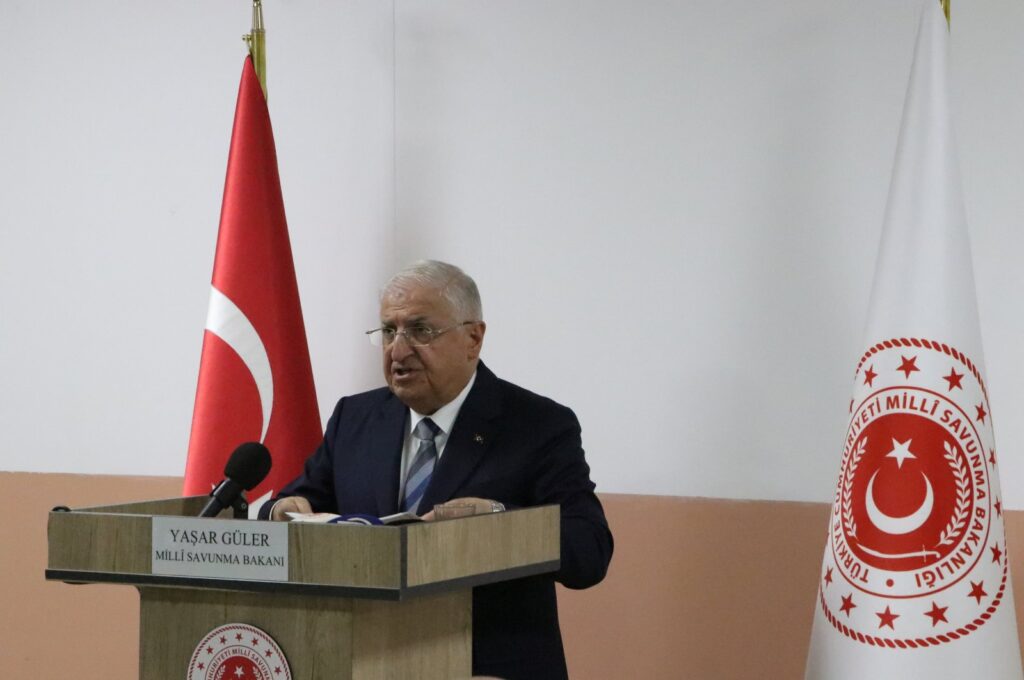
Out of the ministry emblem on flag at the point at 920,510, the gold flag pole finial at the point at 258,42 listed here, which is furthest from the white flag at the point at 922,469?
the gold flag pole finial at the point at 258,42

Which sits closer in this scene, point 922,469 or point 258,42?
point 922,469

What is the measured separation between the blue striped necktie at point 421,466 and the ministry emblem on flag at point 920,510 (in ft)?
2.97

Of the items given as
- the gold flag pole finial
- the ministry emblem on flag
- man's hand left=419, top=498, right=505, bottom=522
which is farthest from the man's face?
the gold flag pole finial

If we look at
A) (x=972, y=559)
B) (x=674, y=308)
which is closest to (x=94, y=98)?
(x=674, y=308)

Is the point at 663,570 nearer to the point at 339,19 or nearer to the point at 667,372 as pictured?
the point at 667,372

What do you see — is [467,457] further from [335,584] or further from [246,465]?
[335,584]

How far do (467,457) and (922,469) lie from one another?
95 centimetres

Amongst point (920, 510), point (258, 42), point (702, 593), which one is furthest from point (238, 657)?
point (258, 42)

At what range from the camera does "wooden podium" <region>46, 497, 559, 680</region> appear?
187cm

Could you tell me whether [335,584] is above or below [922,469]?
below

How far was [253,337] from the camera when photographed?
350cm

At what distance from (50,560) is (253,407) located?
139cm

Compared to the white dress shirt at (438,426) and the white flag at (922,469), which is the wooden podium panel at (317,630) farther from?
the white flag at (922,469)

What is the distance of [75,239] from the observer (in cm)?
424
